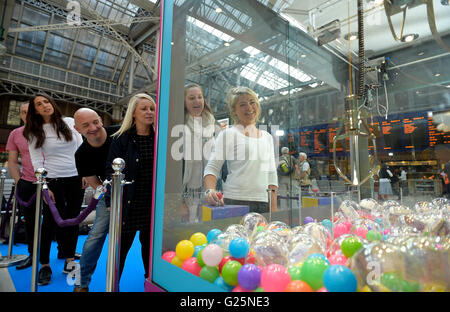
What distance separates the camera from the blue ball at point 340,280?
58 cm

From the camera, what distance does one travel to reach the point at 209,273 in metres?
0.82

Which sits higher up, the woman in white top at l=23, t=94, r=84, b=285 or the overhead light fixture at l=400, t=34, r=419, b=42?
the overhead light fixture at l=400, t=34, r=419, b=42

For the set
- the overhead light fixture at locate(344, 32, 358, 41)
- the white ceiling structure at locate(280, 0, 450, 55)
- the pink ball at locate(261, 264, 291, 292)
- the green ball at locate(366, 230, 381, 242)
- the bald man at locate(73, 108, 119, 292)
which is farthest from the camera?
the overhead light fixture at locate(344, 32, 358, 41)

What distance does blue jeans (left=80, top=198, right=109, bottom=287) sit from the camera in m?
1.41

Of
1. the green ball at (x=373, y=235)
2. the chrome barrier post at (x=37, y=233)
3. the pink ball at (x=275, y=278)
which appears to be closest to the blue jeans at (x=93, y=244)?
the chrome barrier post at (x=37, y=233)

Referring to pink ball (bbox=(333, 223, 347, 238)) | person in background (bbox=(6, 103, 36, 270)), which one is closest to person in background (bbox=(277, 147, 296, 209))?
pink ball (bbox=(333, 223, 347, 238))

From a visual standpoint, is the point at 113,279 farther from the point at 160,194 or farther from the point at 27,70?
the point at 27,70

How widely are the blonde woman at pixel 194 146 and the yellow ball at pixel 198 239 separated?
0.06 meters

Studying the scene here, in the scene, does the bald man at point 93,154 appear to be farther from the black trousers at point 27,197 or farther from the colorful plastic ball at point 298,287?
the colorful plastic ball at point 298,287

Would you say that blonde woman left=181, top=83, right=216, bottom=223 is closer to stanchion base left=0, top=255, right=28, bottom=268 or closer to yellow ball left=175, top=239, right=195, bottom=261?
yellow ball left=175, top=239, right=195, bottom=261

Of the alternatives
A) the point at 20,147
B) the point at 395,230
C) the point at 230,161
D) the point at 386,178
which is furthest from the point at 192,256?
the point at 20,147

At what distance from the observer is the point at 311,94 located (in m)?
1.84

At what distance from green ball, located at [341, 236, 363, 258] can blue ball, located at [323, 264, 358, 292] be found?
0.14m

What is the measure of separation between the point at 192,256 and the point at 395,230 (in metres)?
0.78
